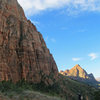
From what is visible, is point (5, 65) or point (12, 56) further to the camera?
point (12, 56)

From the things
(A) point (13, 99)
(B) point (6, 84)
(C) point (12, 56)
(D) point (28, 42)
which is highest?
(D) point (28, 42)

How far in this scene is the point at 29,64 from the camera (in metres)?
43.7

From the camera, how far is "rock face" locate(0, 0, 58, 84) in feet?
124

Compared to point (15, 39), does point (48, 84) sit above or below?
below

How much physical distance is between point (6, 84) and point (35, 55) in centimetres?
1931

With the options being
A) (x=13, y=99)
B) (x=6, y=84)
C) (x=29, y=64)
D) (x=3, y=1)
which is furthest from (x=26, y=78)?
(x=3, y=1)

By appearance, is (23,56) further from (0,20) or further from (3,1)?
(3,1)

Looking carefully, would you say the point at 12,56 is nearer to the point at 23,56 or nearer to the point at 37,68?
the point at 23,56

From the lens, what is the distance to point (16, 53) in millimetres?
41781

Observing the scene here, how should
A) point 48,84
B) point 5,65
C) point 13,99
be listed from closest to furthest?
1. point 13,99
2. point 5,65
3. point 48,84

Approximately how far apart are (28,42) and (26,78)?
12572 mm

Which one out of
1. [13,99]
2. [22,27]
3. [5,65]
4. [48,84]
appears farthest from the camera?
[22,27]

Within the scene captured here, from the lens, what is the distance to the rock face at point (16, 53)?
124 ft

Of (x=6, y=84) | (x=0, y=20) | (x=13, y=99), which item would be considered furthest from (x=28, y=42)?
(x=13, y=99)
